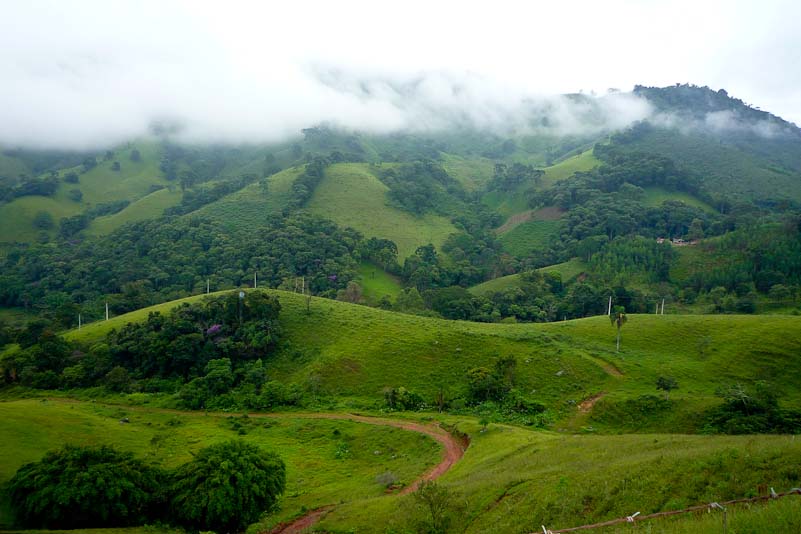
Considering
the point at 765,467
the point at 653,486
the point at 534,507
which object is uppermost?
the point at 765,467

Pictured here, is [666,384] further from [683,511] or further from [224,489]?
[224,489]

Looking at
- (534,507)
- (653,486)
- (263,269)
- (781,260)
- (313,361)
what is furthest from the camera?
(263,269)

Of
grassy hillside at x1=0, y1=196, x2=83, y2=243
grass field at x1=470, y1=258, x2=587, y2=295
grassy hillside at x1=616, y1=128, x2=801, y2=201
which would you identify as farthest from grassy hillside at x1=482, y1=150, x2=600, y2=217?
grassy hillside at x1=0, y1=196, x2=83, y2=243

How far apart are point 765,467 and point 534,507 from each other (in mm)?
6433

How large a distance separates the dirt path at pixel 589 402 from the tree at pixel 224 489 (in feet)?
83.5

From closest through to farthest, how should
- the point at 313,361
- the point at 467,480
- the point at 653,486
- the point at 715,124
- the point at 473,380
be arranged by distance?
the point at 653,486
the point at 467,480
the point at 473,380
the point at 313,361
the point at 715,124

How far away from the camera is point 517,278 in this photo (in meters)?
87.6

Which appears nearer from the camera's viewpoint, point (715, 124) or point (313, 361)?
point (313, 361)

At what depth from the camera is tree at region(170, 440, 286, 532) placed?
21.1 m

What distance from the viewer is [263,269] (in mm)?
86250

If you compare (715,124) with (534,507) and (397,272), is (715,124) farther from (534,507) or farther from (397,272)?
(534,507)

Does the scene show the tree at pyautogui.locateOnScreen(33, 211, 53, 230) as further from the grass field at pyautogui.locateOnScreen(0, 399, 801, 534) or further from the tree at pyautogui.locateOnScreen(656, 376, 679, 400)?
the tree at pyautogui.locateOnScreen(656, 376, 679, 400)

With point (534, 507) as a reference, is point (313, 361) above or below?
below

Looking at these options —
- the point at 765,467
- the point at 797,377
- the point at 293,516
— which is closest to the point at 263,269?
the point at 293,516
